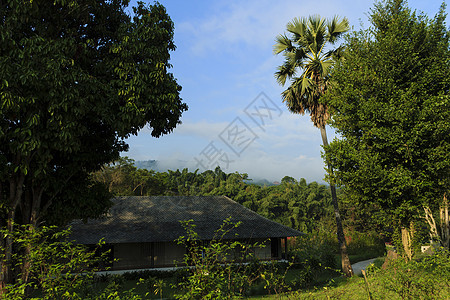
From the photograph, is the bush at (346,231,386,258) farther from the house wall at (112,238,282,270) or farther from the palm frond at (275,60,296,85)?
the palm frond at (275,60,296,85)

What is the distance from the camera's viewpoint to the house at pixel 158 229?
74.6ft

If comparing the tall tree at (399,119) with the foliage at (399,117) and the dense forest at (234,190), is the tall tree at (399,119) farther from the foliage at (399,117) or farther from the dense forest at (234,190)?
the dense forest at (234,190)

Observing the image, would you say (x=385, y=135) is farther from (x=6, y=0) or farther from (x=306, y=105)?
(x=6, y=0)

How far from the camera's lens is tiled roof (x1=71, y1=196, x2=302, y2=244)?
22.7m

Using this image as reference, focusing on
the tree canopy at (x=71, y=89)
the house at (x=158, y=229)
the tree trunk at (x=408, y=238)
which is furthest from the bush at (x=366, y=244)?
the tree canopy at (x=71, y=89)

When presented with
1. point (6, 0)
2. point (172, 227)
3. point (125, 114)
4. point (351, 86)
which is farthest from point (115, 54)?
point (172, 227)

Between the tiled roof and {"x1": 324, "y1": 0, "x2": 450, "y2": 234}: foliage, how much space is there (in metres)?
11.2

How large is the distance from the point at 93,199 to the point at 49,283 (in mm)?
8353

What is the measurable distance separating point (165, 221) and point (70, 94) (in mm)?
18048


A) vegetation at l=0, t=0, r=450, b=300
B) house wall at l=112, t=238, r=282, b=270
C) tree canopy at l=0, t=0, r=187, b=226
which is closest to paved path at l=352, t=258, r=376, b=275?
vegetation at l=0, t=0, r=450, b=300

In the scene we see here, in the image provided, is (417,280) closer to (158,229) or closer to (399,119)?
(399,119)

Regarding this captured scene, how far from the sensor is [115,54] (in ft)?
36.2

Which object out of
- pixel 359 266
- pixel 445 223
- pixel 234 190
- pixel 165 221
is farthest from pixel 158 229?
pixel 234 190

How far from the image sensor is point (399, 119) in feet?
43.7
